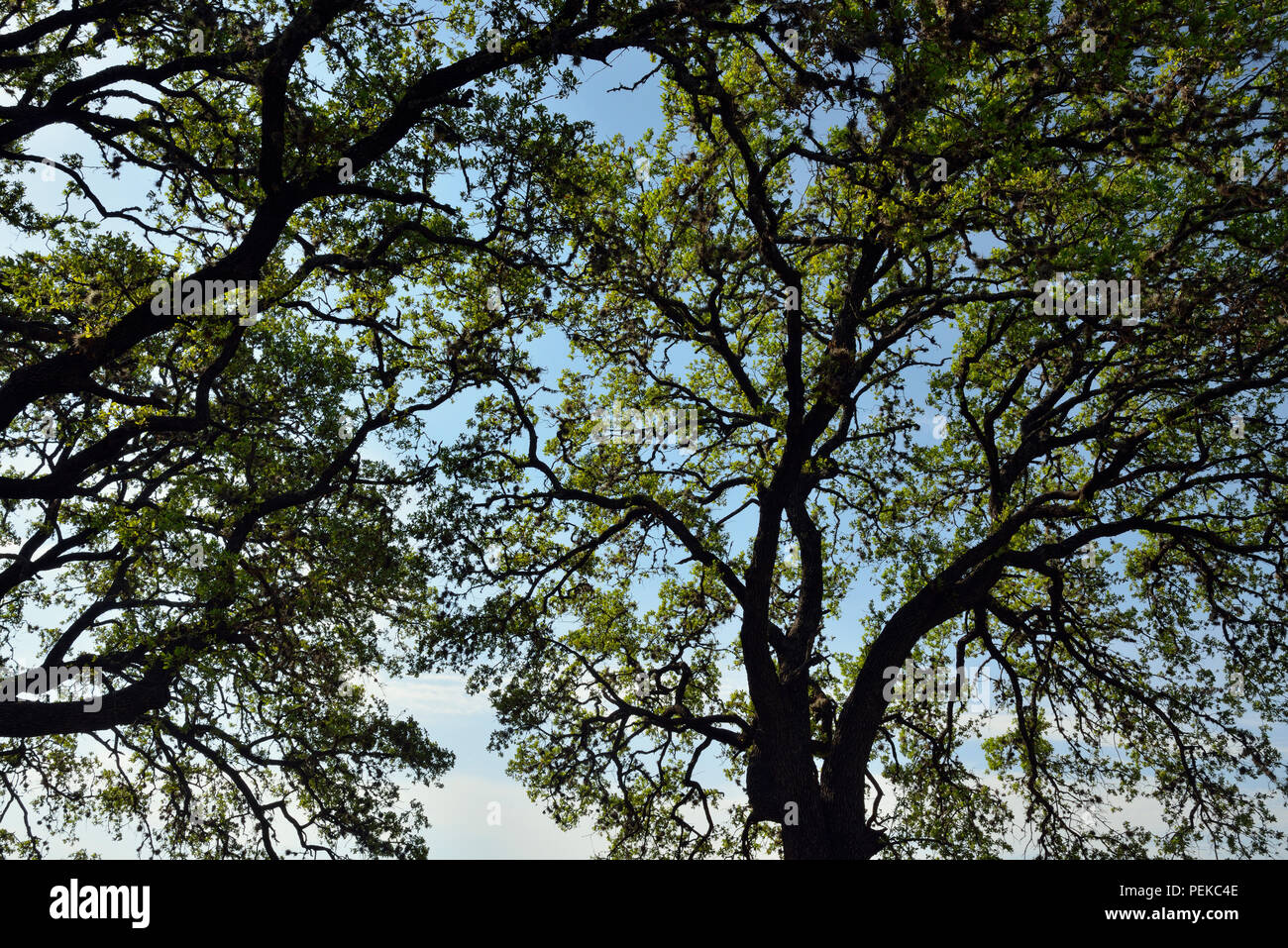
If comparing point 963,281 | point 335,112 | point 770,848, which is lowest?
point 770,848

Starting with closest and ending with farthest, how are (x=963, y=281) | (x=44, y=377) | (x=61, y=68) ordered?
(x=44, y=377) → (x=61, y=68) → (x=963, y=281)

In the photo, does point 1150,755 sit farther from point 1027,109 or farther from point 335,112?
point 335,112

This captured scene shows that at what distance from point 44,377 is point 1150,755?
1723 centimetres

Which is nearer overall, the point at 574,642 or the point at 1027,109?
the point at 1027,109

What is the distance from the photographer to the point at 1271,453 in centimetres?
1266

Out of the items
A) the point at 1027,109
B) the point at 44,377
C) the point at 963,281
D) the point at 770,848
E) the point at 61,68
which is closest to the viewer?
the point at 44,377

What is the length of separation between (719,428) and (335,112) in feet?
24.5
